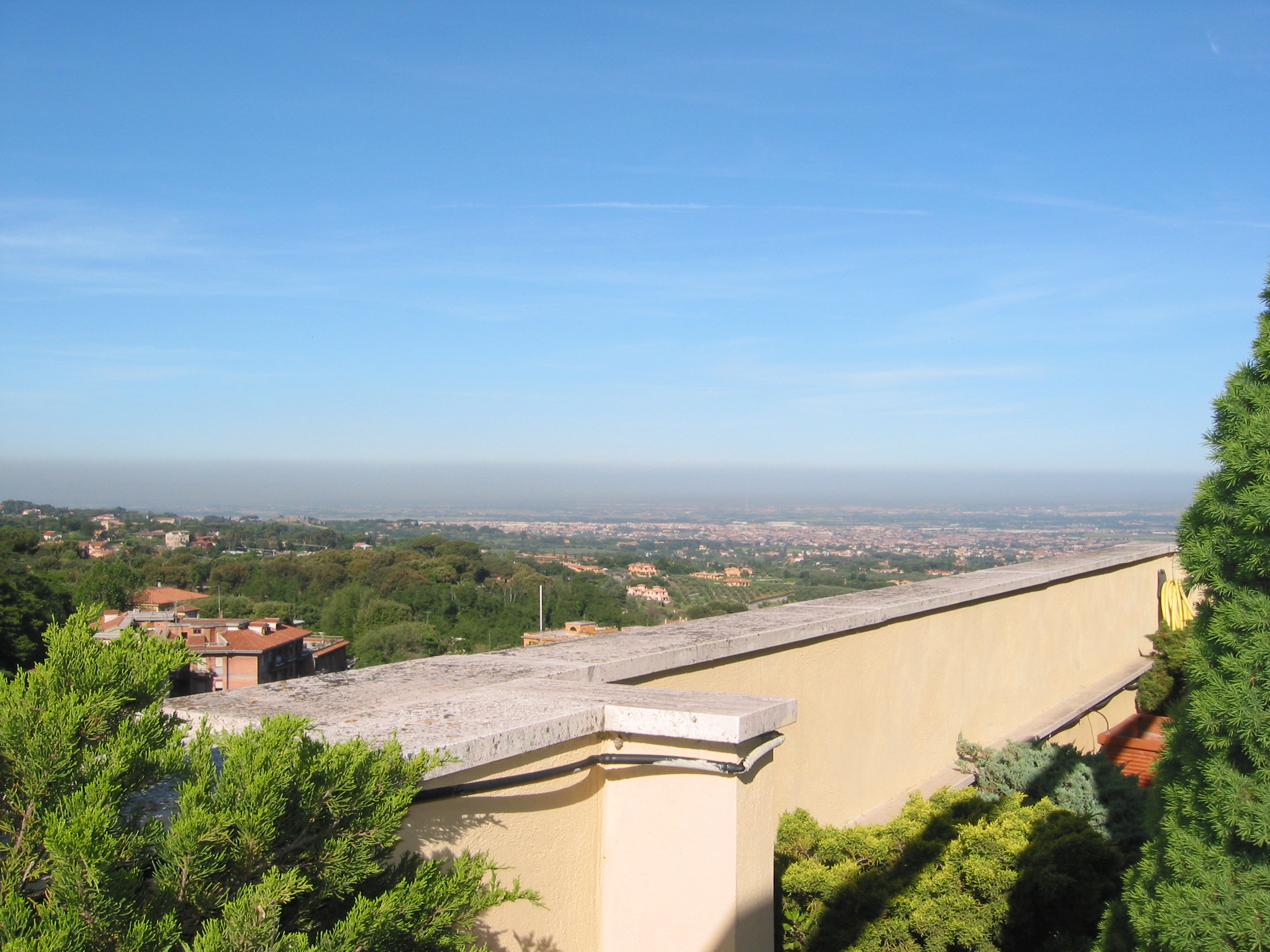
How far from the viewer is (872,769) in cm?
442

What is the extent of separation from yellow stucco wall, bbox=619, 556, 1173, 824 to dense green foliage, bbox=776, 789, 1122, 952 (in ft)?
1.45

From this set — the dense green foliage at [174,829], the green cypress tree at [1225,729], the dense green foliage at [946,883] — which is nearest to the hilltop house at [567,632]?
the dense green foliage at [946,883]

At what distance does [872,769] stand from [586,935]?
244 cm

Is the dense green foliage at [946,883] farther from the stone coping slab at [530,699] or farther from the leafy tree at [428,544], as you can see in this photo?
the leafy tree at [428,544]

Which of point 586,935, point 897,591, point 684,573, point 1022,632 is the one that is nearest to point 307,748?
point 586,935

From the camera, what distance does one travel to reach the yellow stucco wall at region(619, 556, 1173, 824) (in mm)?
3773

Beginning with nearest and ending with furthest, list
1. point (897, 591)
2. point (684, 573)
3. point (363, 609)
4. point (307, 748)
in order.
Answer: point (307, 748) → point (897, 591) → point (363, 609) → point (684, 573)

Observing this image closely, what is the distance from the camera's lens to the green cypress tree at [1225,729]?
82.7 inches

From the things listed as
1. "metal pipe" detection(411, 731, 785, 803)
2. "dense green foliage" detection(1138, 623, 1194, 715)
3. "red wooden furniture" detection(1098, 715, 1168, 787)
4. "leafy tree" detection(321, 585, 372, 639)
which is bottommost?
"red wooden furniture" detection(1098, 715, 1168, 787)

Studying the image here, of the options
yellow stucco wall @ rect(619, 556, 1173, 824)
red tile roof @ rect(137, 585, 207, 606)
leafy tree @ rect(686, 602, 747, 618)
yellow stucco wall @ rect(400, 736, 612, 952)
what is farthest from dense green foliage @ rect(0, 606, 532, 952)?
red tile roof @ rect(137, 585, 207, 606)

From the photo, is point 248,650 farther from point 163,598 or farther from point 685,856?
point 685,856

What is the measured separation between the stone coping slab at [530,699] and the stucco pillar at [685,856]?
3.6 inches

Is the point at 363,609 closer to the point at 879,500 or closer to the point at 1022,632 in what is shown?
the point at 1022,632

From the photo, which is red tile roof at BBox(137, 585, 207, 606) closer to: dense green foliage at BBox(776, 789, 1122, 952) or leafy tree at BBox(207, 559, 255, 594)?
leafy tree at BBox(207, 559, 255, 594)
